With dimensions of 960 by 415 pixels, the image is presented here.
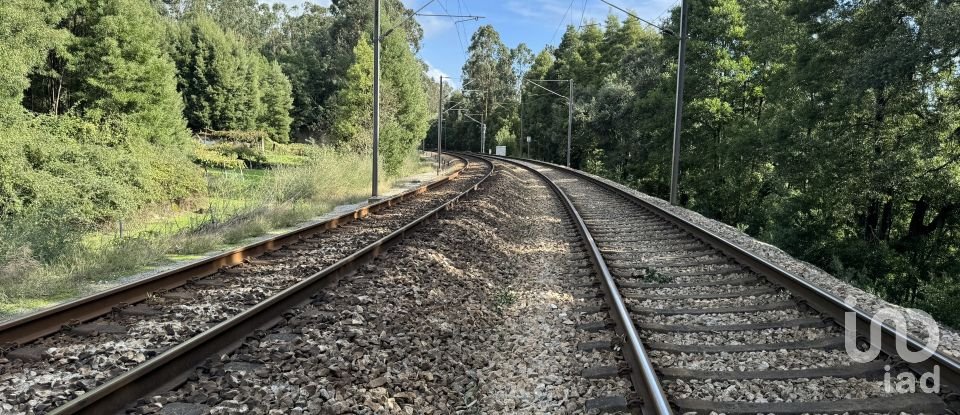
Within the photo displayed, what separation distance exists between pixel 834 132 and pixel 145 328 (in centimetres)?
1937

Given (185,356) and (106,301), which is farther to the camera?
(106,301)

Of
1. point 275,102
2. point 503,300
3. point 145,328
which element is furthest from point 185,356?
point 275,102

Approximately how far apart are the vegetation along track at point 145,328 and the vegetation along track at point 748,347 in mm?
3053

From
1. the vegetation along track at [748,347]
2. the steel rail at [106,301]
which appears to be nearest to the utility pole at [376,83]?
the steel rail at [106,301]

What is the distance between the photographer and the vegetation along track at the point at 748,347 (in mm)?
3443

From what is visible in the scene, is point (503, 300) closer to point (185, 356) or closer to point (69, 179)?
point (185, 356)

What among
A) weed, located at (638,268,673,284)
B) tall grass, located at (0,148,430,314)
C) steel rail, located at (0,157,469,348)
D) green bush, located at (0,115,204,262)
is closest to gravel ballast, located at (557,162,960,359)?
weed, located at (638,268,673,284)

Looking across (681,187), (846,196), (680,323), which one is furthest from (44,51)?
(681,187)

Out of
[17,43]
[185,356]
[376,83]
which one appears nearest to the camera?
[185,356]

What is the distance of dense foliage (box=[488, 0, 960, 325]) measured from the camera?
14.3 metres

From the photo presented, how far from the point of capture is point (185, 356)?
12.9 feet

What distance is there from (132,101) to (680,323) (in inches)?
1268

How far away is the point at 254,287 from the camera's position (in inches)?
249

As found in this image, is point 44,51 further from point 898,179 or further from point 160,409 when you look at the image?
point 898,179
